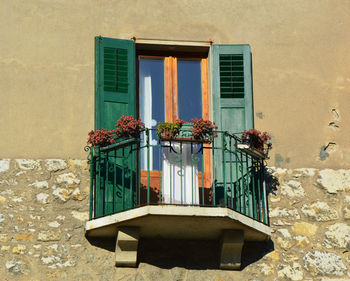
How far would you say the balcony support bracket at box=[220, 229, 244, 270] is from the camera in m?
11.4

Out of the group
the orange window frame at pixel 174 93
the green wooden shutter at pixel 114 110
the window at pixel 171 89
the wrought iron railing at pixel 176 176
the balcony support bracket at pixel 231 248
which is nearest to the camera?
the balcony support bracket at pixel 231 248

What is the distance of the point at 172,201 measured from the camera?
11.4 meters

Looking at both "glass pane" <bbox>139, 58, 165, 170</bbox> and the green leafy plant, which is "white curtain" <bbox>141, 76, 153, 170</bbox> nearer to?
"glass pane" <bbox>139, 58, 165, 170</bbox>

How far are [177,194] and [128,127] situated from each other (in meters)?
0.93

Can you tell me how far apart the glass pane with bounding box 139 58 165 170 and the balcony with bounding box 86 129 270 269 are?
3cm

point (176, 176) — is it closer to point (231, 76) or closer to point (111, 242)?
point (111, 242)

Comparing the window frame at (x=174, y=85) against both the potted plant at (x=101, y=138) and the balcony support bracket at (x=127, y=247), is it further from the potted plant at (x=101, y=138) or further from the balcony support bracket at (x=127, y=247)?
the balcony support bracket at (x=127, y=247)

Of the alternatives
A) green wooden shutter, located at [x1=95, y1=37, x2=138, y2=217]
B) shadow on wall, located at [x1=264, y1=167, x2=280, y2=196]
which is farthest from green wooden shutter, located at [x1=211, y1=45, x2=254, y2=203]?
green wooden shutter, located at [x1=95, y1=37, x2=138, y2=217]

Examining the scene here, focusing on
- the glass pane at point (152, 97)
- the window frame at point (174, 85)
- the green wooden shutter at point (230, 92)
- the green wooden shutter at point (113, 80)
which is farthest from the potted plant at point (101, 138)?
the green wooden shutter at point (230, 92)

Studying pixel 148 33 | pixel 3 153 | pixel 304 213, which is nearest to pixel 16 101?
pixel 3 153

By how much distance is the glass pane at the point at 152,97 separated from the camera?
12.3 meters

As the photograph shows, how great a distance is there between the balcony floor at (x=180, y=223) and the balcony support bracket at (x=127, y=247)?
75 millimetres

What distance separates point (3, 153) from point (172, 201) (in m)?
2.03

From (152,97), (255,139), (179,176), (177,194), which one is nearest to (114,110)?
(152,97)
